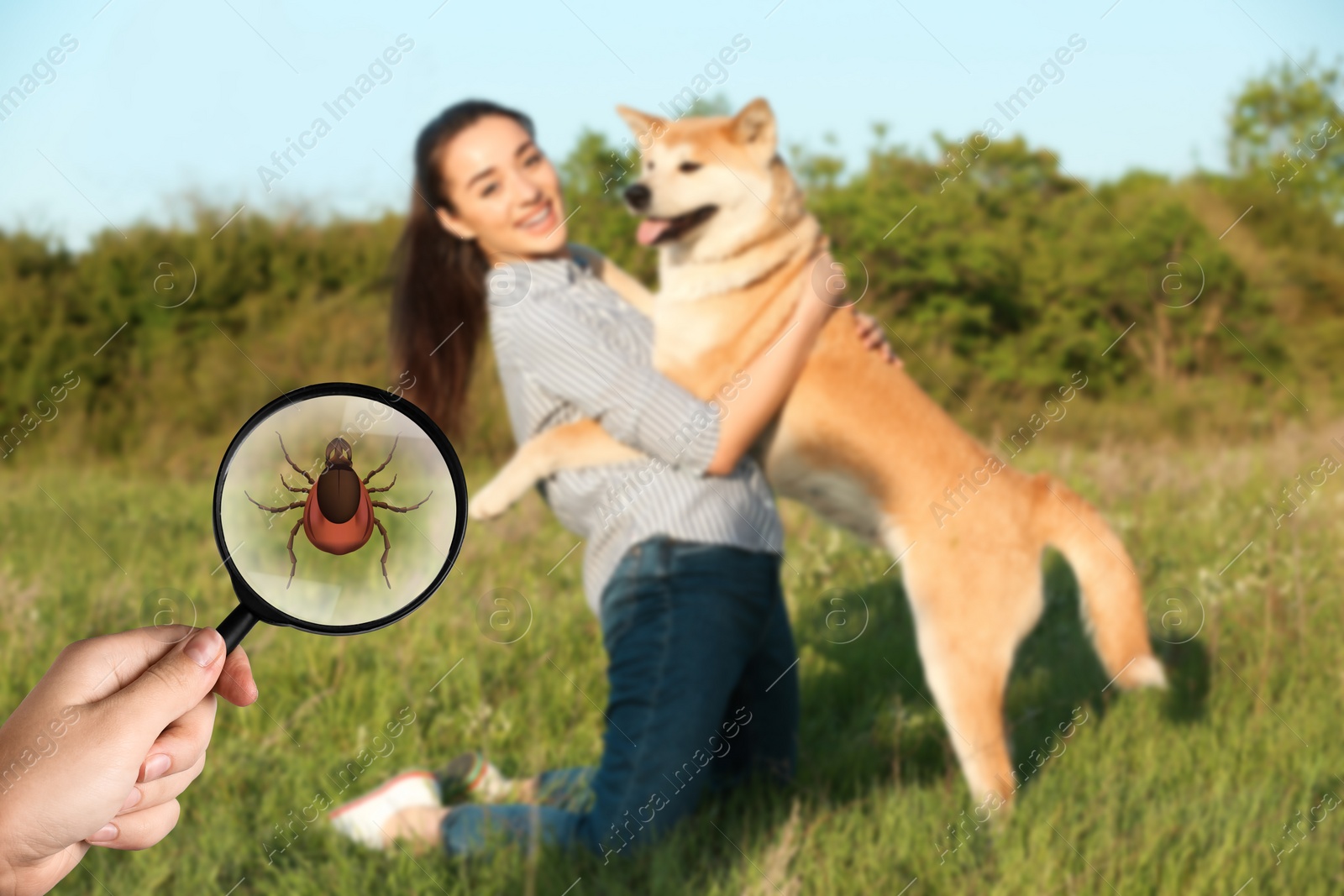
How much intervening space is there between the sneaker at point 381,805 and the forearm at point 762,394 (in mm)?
1034

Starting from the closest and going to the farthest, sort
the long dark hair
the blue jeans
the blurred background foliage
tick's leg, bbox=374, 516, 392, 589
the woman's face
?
tick's leg, bbox=374, 516, 392, 589, the blue jeans, the woman's face, the long dark hair, the blurred background foliage

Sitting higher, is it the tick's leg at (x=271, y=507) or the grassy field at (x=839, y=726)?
the tick's leg at (x=271, y=507)

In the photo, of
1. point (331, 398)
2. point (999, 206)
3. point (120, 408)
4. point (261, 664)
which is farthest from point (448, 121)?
point (999, 206)

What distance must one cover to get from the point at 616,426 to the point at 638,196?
1039mm

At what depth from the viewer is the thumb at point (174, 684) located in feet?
2.77

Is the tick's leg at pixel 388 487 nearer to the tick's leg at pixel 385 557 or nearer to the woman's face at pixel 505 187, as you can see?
the tick's leg at pixel 385 557

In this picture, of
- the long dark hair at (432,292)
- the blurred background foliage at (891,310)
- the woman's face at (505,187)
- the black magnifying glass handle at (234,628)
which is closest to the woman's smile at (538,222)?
the woman's face at (505,187)

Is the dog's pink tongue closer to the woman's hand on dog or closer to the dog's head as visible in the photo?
the dog's head

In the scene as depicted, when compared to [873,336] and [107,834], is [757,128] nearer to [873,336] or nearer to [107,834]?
[873,336]

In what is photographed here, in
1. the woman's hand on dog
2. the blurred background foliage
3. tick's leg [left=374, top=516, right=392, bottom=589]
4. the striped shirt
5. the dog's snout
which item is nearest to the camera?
tick's leg [left=374, top=516, right=392, bottom=589]

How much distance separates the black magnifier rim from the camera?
0.95 m

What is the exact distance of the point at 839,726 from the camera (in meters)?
2.98

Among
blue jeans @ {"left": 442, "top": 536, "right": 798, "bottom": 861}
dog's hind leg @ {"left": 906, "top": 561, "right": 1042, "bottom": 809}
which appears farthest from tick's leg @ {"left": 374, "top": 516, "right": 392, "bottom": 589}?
dog's hind leg @ {"left": 906, "top": 561, "right": 1042, "bottom": 809}

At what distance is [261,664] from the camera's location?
3096 millimetres
